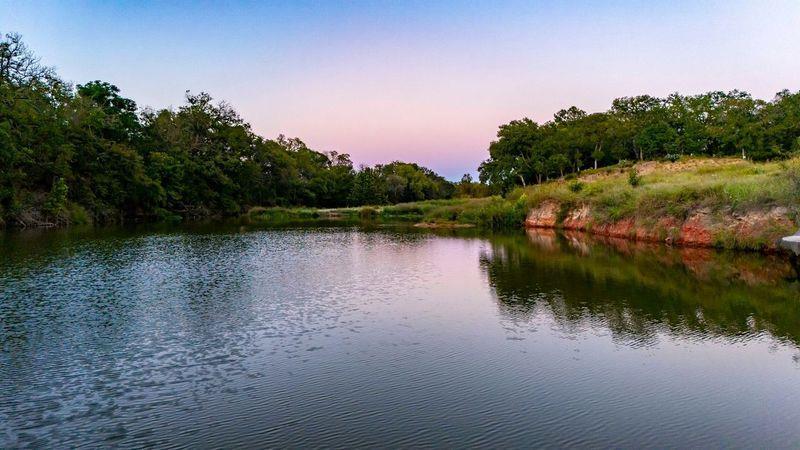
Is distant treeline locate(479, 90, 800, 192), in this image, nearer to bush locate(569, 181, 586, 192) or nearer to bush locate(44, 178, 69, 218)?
bush locate(569, 181, 586, 192)

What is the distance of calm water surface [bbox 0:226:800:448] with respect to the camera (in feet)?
24.2

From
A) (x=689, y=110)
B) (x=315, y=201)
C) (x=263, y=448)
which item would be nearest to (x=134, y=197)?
(x=315, y=201)

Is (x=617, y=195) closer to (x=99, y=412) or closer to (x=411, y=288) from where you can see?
(x=411, y=288)

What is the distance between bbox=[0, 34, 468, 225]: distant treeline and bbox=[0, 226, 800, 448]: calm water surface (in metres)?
35.4

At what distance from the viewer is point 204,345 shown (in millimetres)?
11344

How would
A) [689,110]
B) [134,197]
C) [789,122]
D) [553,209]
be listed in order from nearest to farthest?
[553,209] → [789,122] → [134,197] → [689,110]

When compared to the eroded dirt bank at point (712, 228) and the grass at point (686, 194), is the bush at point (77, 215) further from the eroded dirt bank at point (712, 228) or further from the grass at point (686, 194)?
the eroded dirt bank at point (712, 228)

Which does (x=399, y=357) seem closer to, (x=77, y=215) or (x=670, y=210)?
(x=670, y=210)

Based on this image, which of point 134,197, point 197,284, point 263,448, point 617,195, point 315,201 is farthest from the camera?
point 315,201

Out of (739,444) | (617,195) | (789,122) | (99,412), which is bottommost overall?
(739,444)

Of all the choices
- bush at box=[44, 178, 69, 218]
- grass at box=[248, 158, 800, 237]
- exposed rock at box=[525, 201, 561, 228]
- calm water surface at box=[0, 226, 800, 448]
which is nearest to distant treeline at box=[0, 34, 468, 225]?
bush at box=[44, 178, 69, 218]

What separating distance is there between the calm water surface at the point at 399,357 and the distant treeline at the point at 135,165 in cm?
3541

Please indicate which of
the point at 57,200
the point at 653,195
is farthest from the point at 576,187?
the point at 57,200

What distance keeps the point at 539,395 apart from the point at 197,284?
13.6 meters
